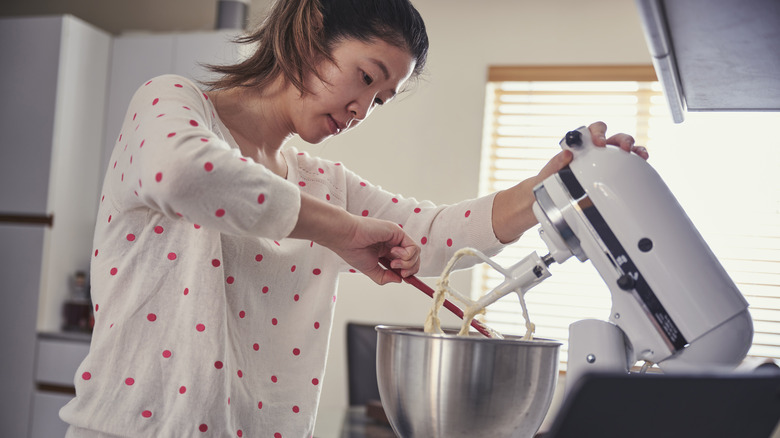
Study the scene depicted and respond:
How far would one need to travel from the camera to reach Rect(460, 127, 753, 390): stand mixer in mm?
703

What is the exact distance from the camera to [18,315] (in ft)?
10.2

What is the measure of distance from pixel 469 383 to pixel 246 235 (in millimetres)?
295

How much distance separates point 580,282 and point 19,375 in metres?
2.50

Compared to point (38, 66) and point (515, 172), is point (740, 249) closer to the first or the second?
point (515, 172)

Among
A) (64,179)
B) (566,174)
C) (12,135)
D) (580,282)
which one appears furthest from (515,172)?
(566,174)

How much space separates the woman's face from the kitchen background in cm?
218

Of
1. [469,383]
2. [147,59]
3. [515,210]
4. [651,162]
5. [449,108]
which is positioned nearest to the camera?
[469,383]

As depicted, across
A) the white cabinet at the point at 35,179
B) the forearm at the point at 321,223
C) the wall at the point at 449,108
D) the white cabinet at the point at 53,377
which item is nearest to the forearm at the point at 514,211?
the forearm at the point at 321,223

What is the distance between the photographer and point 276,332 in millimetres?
1003

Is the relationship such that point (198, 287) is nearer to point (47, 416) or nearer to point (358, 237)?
point (358, 237)

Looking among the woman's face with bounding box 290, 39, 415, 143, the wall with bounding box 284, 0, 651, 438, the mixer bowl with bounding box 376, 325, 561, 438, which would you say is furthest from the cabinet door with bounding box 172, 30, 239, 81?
the mixer bowl with bounding box 376, 325, 561, 438

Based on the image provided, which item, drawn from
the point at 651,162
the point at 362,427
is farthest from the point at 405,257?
the point at 651,162

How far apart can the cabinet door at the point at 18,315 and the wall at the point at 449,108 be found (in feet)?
4.31

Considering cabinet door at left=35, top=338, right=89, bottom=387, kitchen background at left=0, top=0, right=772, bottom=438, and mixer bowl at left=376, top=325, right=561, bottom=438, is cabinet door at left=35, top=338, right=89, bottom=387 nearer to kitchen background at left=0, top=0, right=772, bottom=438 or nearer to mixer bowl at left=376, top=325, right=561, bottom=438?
kitchen background at left=0, top=0, right=772, bottom=438
